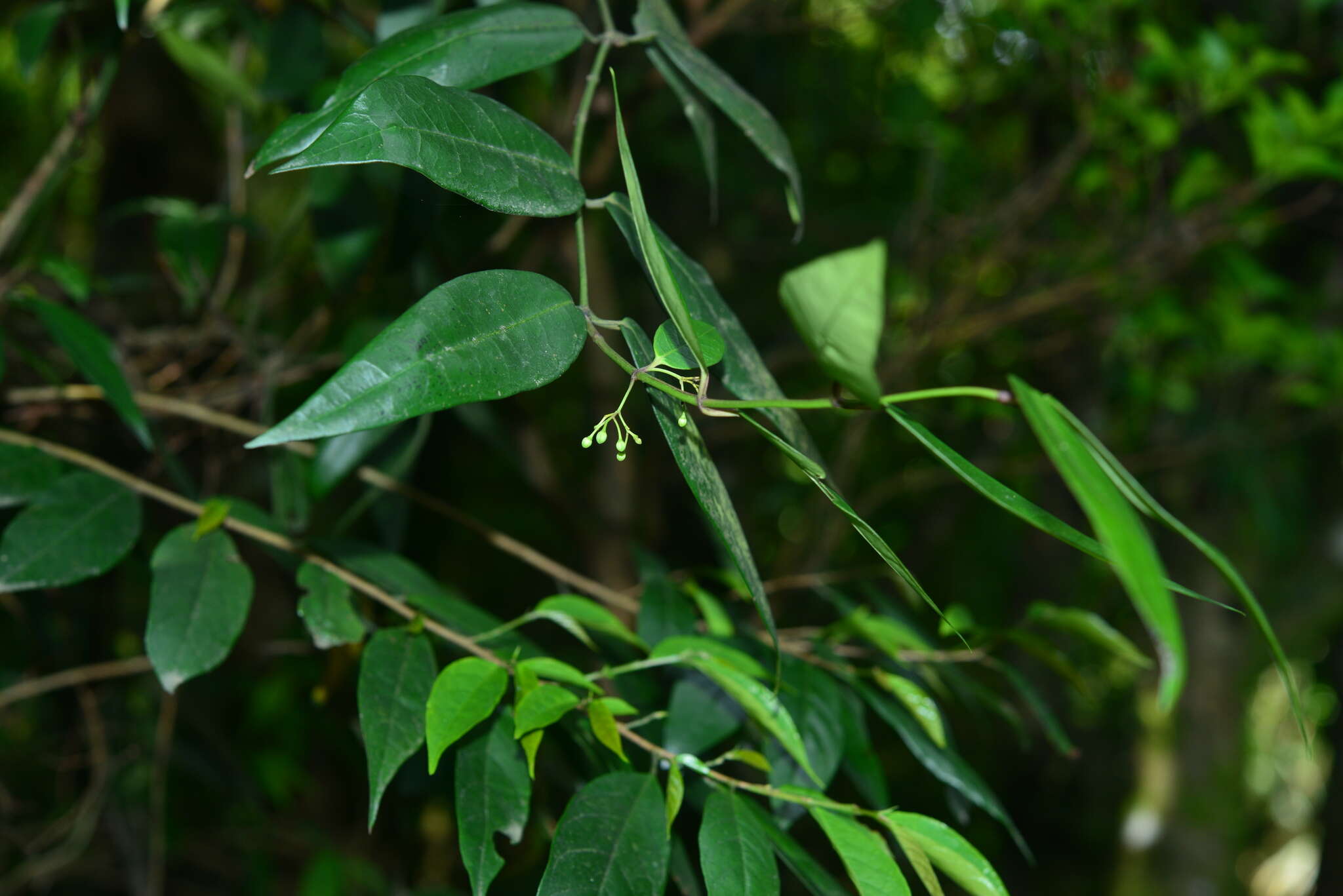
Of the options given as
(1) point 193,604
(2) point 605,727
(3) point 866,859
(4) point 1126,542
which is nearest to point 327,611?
(1) point 193,604

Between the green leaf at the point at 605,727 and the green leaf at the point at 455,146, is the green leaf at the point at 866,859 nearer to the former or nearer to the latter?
the green leaf at the point at 605,727

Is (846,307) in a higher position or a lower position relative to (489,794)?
higher

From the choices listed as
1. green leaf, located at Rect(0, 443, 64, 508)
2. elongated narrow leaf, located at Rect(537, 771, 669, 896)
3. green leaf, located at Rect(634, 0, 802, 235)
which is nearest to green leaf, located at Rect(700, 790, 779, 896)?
elongated narrow leaf, located at Rect(537, 771, 669, 896)

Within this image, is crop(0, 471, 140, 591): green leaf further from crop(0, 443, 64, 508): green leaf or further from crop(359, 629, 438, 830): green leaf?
crop(359, 629, 438, 830): green leaf

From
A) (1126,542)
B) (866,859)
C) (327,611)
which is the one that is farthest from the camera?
(327,611)

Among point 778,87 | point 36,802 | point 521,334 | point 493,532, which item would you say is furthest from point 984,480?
point 36,802

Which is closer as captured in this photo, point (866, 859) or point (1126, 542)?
point (1126, 542)

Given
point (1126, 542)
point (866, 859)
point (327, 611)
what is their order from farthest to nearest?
1. point (327, 611)
2. point (866, 859)
3. point (1126, 542)

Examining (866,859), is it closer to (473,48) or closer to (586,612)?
(586,612)
